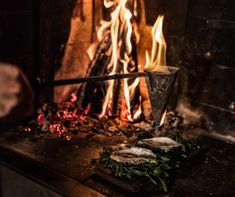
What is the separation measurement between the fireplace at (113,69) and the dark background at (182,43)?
0.01 m

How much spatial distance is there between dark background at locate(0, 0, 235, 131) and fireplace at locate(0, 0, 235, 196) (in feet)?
0.04

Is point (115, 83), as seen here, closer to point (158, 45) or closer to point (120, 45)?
point (120, 45)

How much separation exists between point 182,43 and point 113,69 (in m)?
1.00

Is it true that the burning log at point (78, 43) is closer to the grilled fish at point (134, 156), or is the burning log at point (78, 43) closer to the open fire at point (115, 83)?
the open fire at point (115, 83)

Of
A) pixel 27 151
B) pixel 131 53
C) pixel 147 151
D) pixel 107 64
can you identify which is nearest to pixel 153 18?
pixel 131 53

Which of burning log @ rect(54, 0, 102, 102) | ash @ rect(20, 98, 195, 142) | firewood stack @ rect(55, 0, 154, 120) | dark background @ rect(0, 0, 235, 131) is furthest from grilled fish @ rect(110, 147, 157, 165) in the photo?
burning log @ rect(54, 0, 102, 102)

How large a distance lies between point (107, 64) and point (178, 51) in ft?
3.23

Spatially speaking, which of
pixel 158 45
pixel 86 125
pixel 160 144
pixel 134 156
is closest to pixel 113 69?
pixel 158 45

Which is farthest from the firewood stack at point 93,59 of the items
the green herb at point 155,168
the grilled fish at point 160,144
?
the green herb at point 155,168

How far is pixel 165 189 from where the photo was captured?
3.69 meters

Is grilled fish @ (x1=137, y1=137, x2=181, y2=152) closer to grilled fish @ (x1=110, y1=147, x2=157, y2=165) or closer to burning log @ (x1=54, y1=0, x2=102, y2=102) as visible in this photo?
grilled fish @ (x1=110, y1=147, x2=157, y2=165)

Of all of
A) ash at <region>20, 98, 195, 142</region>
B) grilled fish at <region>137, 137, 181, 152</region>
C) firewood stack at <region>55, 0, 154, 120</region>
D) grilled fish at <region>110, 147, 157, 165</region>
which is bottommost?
ash at <region>20, 98, 195, 142</region>

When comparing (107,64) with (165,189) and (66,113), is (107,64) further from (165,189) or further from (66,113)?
(165,189)

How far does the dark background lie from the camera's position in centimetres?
488
